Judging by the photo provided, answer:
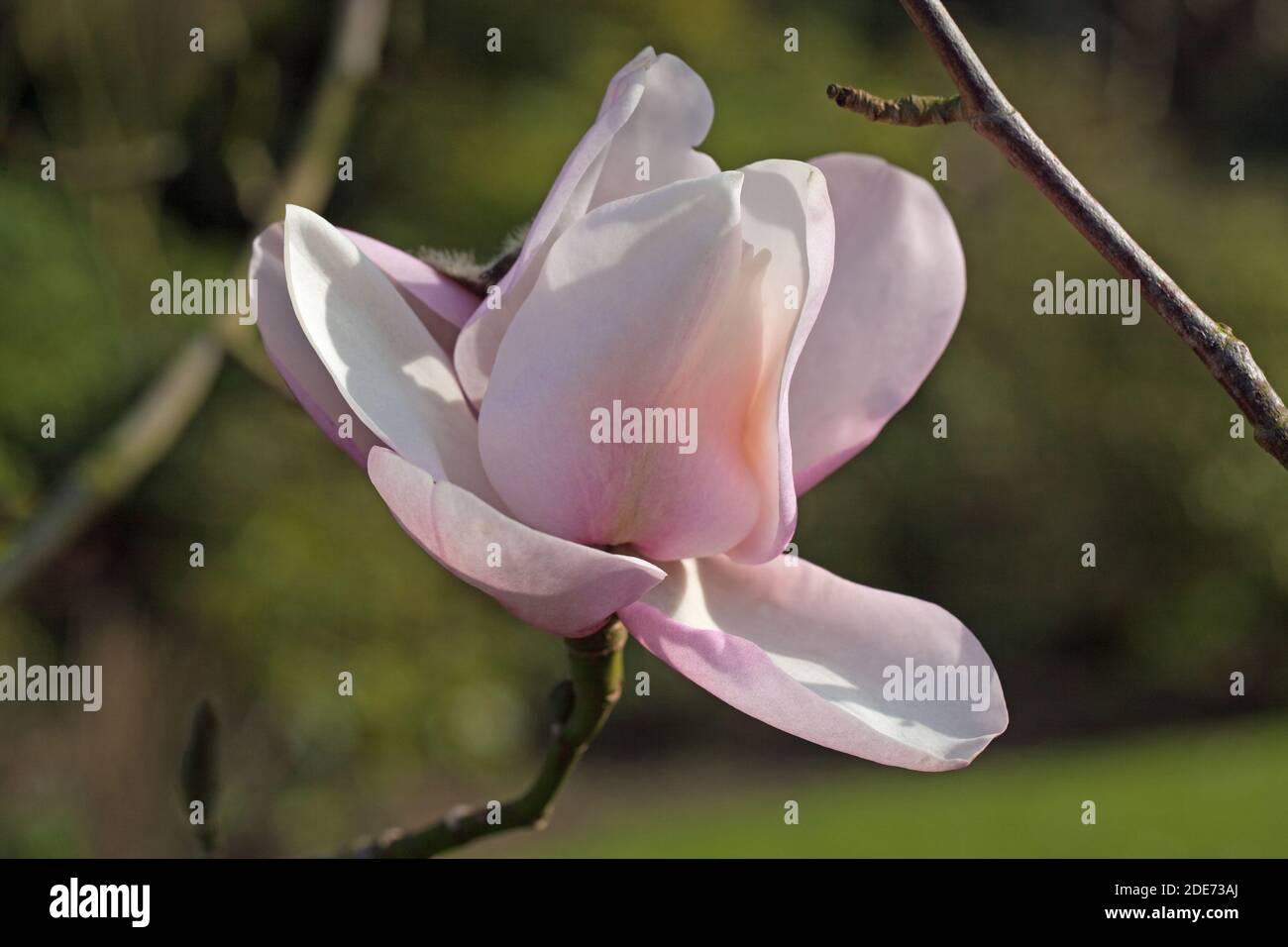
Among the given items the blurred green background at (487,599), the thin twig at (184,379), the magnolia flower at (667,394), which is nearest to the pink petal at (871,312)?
the magnolia flower at (667,394)

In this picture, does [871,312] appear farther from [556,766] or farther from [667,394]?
[556,766]

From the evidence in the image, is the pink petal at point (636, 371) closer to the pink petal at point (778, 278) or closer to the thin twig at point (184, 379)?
the pink petal at point (778, 278)

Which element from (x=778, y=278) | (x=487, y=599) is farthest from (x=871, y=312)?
(x=487, y=599)

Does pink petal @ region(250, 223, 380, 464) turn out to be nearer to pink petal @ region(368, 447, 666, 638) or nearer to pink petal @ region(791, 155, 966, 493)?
pink petal @ region(368, 447, 666, 638)

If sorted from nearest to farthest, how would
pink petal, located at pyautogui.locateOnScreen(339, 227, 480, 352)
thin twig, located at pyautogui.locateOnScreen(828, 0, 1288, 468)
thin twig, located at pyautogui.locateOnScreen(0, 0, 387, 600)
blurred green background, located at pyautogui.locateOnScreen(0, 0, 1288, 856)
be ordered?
1. thin twig, located at pyautogui.locateOnScreen(828, 0, 1288, 468)
2. pink petal, located at pyautogui.locateOnScreen(339, 227, 480, 352)
3. thin twig, located at pyautogui.locateOnScreen(0, 0, 387, 600)
4. blurred green background, located at pyautogui.locateOnScreen(0, 0, 1288, 856)

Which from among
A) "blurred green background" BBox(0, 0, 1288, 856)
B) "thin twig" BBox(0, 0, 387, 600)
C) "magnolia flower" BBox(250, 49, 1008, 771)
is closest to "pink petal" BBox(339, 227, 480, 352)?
"magnolia flower" BBox(250, 49, 1008, 771)

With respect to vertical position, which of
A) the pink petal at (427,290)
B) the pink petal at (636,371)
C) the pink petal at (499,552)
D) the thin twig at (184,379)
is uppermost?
the thin twig at (184,379)
